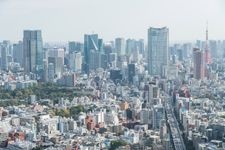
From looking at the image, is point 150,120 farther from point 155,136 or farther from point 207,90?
point 207,90

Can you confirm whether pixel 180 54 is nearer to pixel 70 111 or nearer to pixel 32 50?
pixel 32 50

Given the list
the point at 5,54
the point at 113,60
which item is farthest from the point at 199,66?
the point at 5,54

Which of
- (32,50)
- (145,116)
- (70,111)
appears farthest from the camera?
(32,50)

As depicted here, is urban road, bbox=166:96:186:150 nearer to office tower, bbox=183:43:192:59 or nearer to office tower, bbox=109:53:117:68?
office tower, bbox=109:53:117:68

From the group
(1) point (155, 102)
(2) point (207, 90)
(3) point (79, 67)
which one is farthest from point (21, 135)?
(3) point (79, 67)

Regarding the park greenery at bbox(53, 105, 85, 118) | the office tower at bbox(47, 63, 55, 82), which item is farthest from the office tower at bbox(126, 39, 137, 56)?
the park greenery at bbox(53, 105, 85, 118)

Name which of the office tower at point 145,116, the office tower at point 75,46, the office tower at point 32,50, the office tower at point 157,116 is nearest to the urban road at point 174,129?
the office tower at point 157,116
